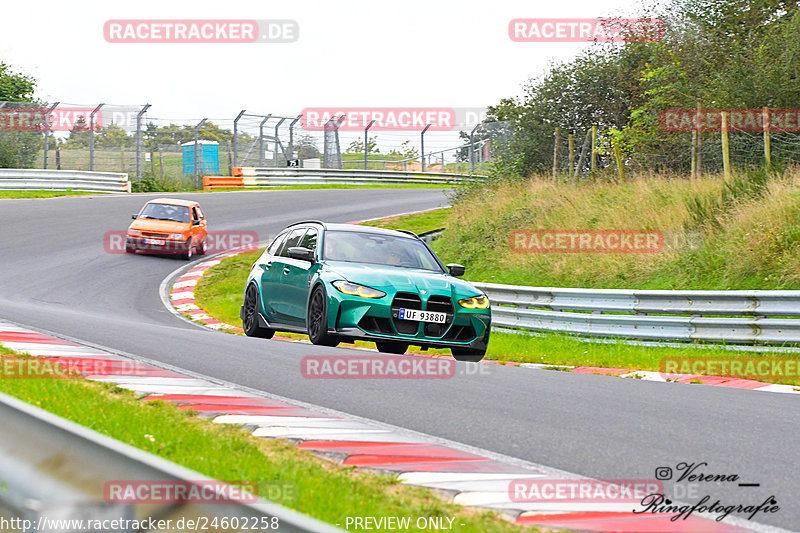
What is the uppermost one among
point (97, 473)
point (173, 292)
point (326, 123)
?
point (326, 123)

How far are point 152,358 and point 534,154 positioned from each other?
23931 millimetres

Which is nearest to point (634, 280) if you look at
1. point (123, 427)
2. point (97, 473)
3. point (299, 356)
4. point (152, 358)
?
point (299, 356)

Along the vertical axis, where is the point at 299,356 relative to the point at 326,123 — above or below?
below

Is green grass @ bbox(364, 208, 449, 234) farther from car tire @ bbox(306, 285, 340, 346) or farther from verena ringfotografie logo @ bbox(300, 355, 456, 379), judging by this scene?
verena ringfotografie logo @ bbox(300, 355, 456, 379)

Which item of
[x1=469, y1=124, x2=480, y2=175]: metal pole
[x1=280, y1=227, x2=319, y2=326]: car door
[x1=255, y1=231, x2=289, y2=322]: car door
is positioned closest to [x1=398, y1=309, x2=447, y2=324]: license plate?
[x1=280, y1=227, x2=319, y2=326]: car door

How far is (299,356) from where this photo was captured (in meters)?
9.84

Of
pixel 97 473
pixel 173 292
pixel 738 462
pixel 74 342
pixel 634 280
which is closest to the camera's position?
pixel 97 473

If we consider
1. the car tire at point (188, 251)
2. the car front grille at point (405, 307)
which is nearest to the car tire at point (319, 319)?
the car front grille at point (405, 307)

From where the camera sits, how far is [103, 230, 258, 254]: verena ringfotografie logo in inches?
945

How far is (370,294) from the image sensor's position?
10.3 metres

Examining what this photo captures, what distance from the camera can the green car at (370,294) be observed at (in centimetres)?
1030

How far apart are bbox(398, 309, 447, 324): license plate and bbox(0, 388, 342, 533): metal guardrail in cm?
639

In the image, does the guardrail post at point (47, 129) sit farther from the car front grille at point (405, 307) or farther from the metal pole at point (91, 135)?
the car front grille at point (405, 307)

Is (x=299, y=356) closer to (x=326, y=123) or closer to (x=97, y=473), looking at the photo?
(x=97, y=473)
